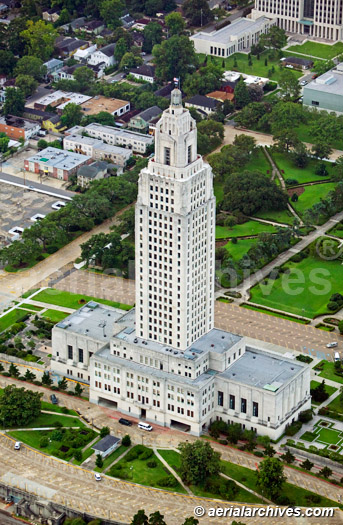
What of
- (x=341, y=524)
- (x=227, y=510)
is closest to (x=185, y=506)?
(x=227, y=510)

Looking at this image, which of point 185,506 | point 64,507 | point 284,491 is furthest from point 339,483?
point 64,507

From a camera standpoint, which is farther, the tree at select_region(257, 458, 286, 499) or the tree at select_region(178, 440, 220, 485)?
the tree at select_region(178, 440, 220, 485)

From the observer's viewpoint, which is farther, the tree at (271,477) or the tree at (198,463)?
the tree at (198,463)

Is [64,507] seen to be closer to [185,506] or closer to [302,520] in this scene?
[185,506]
